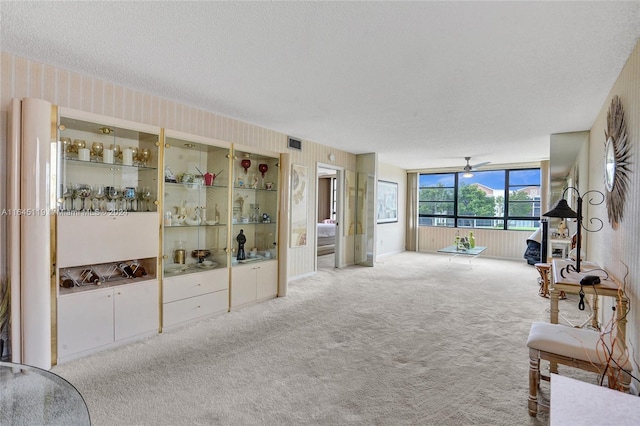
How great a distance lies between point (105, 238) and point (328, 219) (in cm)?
897

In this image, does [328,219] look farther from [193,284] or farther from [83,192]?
[83,192]

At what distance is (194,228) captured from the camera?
3.79 metres

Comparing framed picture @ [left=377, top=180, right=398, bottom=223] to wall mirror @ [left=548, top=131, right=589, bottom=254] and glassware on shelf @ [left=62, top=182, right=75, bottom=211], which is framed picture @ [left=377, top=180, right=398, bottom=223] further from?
glassware on shelf @ [left=62, top=182, right=75, bottom=211]

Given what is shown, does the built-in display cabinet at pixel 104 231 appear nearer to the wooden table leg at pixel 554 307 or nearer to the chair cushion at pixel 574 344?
the chair cushion at pixel 574 344

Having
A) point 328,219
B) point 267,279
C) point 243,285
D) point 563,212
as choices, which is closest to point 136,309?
point 243,285

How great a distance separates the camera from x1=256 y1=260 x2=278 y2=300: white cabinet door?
4.29 metres

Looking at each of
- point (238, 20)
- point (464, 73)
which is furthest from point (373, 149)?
point (238, 20)

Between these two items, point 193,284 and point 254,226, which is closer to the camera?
point 193,284

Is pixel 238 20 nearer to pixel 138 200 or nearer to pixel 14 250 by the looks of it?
pixel 138 200

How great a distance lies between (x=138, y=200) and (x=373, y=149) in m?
4.54

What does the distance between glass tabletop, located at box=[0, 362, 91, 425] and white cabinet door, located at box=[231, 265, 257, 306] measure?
253 cm

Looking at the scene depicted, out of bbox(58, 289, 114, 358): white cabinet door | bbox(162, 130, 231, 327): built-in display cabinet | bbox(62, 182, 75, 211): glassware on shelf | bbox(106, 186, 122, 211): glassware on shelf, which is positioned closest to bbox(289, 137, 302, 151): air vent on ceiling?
bbox(162, 130, 231, 327): built-in display cabinet

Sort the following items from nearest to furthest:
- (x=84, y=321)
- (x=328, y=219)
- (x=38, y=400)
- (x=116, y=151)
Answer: (x=38, y=400), (x=84, y=321), (x=116, y=151), (x=328, y=219)

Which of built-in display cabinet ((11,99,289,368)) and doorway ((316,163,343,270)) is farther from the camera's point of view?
doorway ((316,163,343,270))
